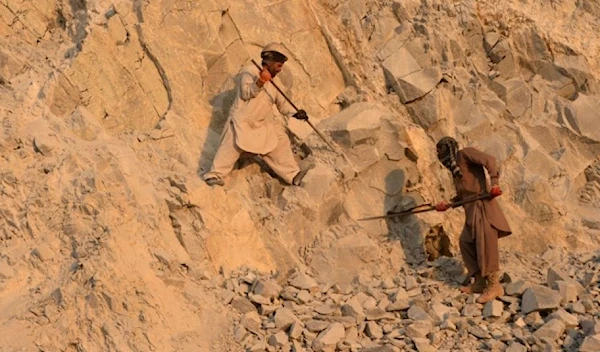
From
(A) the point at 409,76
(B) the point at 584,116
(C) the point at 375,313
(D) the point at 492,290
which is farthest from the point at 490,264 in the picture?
(B) the point at 584,116

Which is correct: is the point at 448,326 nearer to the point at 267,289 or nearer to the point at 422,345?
the point at 422,345

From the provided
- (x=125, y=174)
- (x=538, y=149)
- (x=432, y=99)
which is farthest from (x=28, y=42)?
(x=538, y=149)

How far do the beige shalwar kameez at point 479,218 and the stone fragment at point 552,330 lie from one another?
87 cm

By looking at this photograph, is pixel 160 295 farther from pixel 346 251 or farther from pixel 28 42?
pixel 28 42

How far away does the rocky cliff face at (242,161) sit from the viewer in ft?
19.4

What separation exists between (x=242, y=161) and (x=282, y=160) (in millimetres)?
457

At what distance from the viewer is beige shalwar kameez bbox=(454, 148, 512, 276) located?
643cm

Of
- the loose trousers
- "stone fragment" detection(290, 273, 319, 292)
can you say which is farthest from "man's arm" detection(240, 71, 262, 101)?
"stone fragment" detection(290, 273, 319, 292)

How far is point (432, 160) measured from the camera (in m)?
8.05

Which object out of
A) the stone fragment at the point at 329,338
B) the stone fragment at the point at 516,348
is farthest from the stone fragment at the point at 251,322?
the stone fragment at the point at 516,348

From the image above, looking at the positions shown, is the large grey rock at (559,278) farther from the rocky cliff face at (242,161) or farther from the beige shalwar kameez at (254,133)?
the beige shalwar kameez at (254,133)

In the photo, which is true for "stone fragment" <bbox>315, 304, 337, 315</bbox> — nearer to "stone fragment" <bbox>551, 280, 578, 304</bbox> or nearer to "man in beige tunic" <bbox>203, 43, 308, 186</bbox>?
"man in beige tunic" <bbox>203, 43, 308, 186</bbox>

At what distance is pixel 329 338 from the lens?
220 inches

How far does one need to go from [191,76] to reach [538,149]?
175 inches
